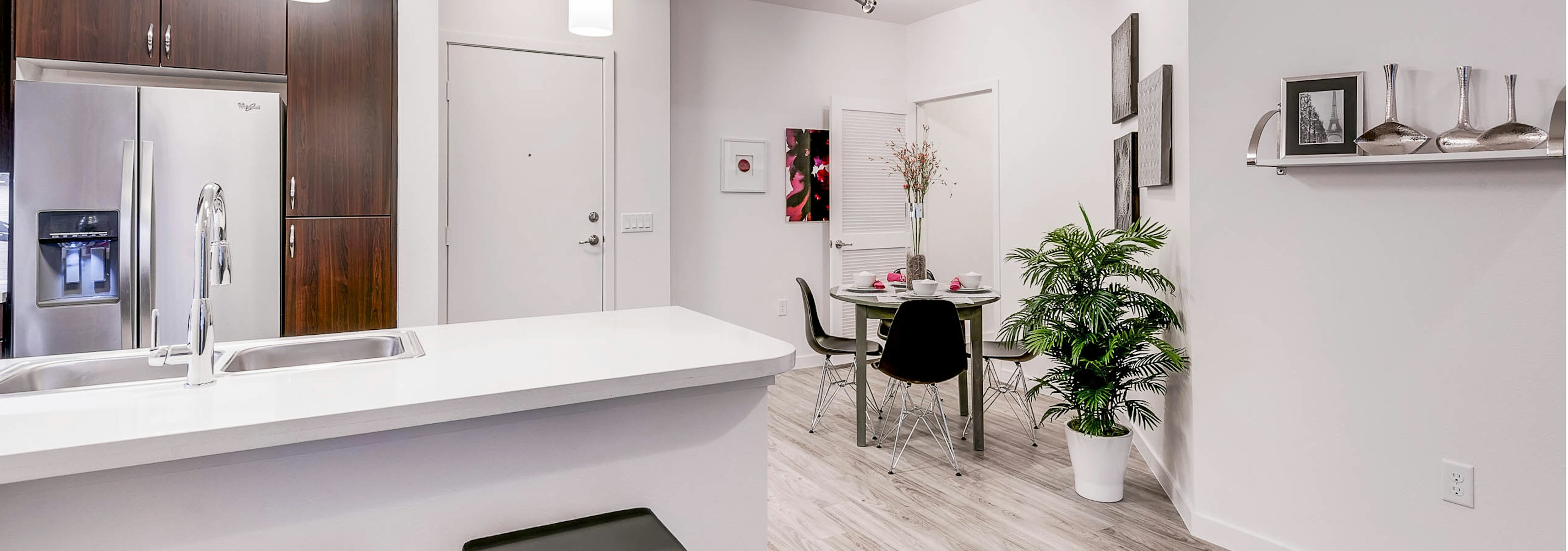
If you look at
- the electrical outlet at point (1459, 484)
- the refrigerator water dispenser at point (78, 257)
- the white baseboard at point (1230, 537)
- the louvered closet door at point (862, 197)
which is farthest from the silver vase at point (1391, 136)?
the refrigerator water dispenser at point (78, 257)

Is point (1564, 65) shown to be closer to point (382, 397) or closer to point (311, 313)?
point (382, 397)

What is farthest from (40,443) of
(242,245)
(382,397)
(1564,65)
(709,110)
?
(709,110)

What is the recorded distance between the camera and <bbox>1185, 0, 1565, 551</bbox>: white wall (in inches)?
73.7

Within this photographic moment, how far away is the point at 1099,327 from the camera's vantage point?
2719 mm

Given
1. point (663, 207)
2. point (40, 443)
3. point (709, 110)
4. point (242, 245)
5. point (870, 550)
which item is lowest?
point (870, 550)

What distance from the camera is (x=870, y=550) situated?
8.10 ft

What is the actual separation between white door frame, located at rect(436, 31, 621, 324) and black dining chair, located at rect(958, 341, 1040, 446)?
2059 millimetres

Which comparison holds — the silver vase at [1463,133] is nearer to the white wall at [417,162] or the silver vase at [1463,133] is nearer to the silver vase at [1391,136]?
the silver vase at [1391,136]

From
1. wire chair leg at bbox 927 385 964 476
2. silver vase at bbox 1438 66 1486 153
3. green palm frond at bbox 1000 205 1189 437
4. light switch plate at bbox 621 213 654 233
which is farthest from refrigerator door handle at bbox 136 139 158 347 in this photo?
silver vase at bbox 1438 66 1486 153

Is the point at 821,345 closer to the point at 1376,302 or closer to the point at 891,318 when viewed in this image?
the point at 891,318

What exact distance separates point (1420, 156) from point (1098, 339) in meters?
1.07

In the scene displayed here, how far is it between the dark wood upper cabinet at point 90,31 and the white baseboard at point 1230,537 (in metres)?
4.09

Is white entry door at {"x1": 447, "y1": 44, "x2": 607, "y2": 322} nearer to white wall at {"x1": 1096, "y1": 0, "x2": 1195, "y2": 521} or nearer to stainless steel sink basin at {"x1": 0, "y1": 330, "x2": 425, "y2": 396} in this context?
stainless steel sink basin at {"x1": 0, "y1": 330, "x2": 425, "y2": 396}

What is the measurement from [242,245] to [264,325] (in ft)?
1.06
